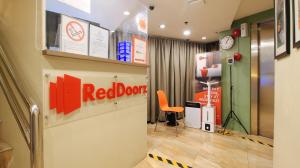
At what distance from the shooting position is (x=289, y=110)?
3.84ft

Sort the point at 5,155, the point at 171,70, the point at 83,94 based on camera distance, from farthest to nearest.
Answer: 1. the point at 171,70
2. the point at 83,94
3. the point at 5,155

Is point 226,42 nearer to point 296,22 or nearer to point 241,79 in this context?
point 241,79

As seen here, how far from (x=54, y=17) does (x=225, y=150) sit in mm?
3050

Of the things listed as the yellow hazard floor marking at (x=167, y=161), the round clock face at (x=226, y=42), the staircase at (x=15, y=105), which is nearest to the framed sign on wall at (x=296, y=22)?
the staircase at (x=15, y=105)

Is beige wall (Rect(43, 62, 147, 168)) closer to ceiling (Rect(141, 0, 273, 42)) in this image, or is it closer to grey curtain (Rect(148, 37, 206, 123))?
ceiling (Rect(141, 0, 273, 42))

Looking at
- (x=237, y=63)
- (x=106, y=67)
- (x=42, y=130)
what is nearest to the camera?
(x=42, y=130)

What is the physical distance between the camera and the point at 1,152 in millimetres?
1346

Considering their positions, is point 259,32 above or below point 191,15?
below

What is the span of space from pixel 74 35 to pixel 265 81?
3650 millimetres

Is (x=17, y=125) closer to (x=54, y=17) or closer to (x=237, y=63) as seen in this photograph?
(x=54, y=17)

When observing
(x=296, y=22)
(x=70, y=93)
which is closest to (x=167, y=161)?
(x=70, y=93)

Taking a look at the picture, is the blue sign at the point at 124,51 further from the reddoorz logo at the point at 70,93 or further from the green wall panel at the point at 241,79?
the green wall panel at the point at 241,79

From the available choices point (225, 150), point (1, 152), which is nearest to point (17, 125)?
point (1, 152)

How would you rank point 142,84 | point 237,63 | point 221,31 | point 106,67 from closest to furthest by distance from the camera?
point 106,67, point 142,84, point 237,63, point 221,31
